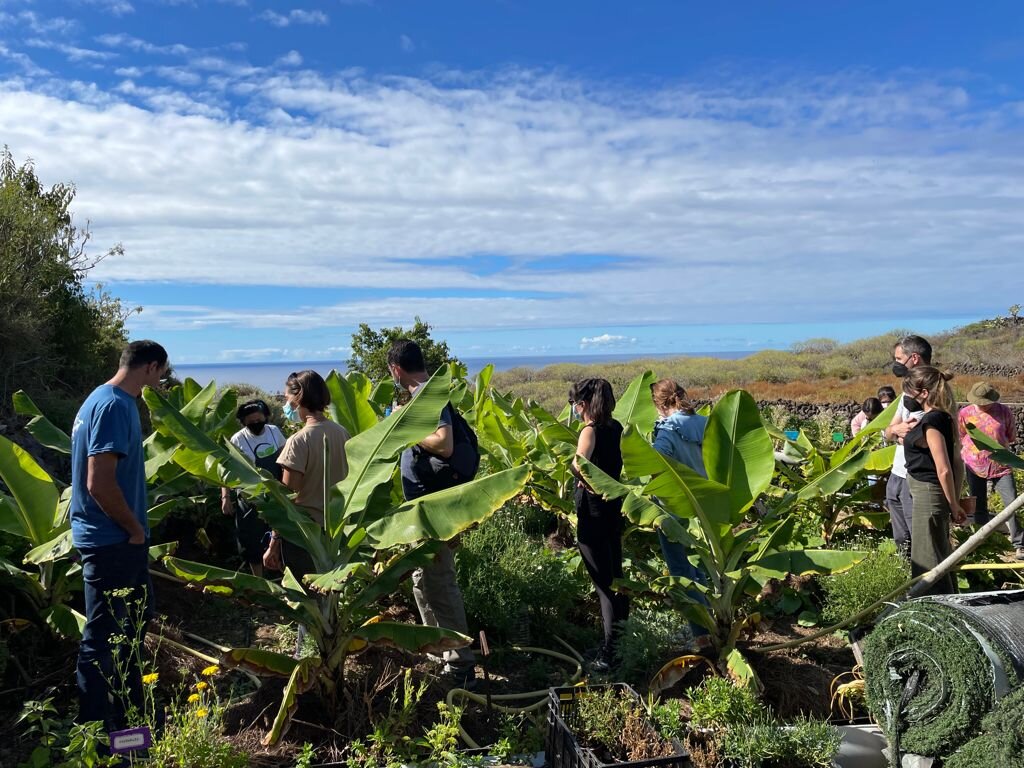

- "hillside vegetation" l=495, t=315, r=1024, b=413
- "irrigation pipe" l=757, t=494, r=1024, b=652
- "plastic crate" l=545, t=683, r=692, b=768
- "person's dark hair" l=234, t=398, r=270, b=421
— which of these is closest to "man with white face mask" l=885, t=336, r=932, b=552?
"irrigation pipe" l=757, t=494, r=1024, b=652

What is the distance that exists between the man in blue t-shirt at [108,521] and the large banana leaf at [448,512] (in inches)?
47.5

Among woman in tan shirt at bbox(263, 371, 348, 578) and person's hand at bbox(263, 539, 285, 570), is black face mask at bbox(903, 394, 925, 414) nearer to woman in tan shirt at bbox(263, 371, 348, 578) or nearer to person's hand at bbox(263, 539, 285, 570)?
woman in tan shirt at bbox(263, 371, 348, 578)

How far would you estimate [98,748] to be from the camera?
3.47 meters

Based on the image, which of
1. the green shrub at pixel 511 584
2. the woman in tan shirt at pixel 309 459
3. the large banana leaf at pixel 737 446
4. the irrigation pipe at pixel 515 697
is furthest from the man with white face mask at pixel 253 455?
the large banana leaf at pixel 737 446

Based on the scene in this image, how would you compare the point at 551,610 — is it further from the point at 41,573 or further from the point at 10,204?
the point at 10,204

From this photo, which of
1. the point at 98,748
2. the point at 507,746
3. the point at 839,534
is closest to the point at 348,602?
the point at 507,746

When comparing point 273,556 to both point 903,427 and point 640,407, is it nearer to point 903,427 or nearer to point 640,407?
point 640,407

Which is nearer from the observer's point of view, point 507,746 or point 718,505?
point 507,746

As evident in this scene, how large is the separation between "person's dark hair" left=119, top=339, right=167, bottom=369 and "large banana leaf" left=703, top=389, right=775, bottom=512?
310 centimetres

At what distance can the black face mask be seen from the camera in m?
4.93

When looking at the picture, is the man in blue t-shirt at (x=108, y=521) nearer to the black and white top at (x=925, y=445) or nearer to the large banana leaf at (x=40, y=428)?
the large banana leaf at (x=40, y=428)

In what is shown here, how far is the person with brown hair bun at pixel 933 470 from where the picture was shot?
4.41 m

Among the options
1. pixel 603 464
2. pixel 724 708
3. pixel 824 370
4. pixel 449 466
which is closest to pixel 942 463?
pixel 603 464

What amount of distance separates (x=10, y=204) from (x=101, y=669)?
36.3 ft
